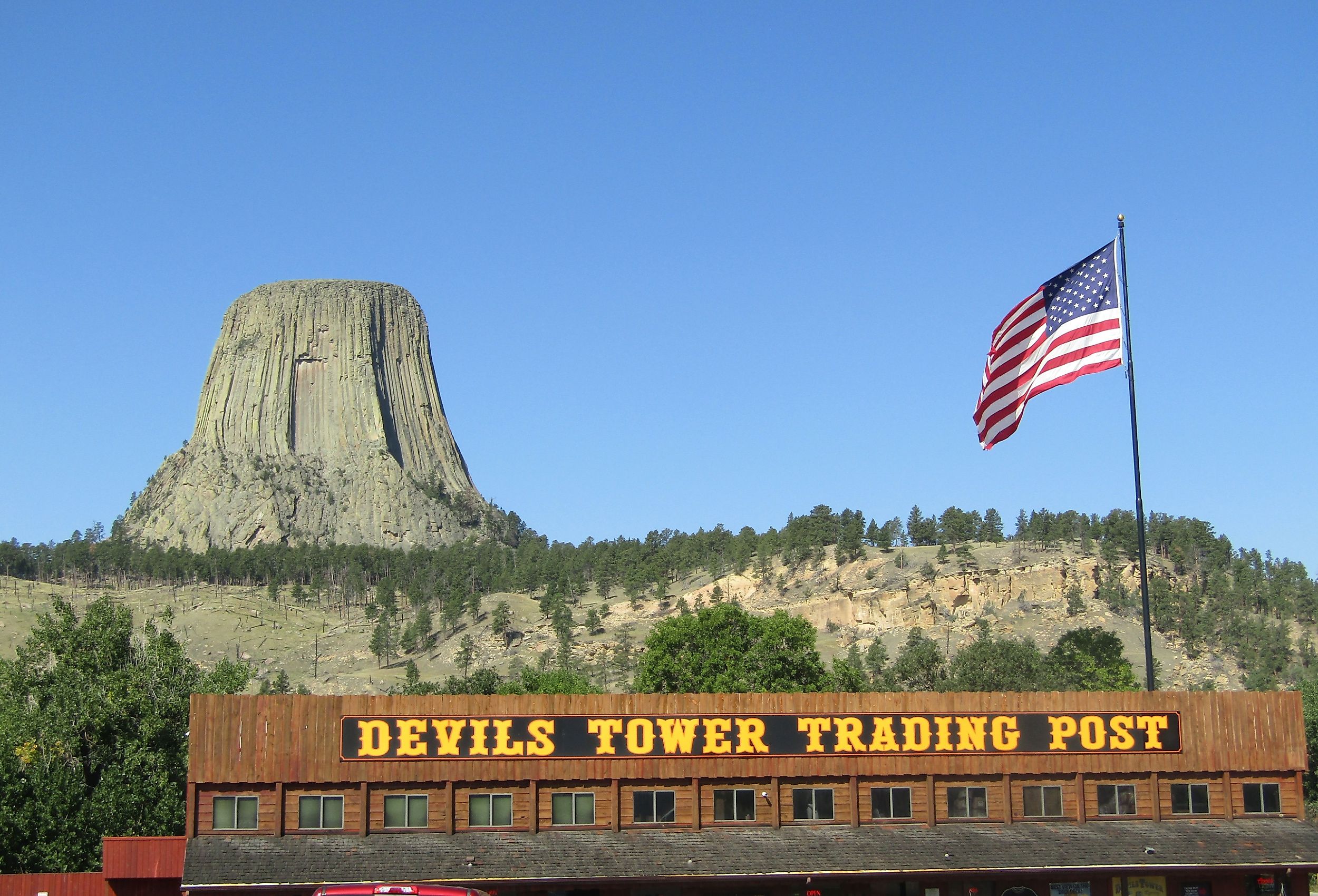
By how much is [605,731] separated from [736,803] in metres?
4.26

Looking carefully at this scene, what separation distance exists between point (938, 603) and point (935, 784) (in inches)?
5715

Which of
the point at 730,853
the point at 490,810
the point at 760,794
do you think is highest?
the point at 760,794

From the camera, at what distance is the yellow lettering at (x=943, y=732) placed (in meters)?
40.3

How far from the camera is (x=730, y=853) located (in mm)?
38125

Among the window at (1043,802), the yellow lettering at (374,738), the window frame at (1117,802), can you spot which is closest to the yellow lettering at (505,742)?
the yellow lettering at (374,738)

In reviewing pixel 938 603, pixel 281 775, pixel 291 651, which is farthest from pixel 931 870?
pixel 291 651

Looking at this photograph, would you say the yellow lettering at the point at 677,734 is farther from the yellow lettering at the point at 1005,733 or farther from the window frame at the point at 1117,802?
the window frame at the point at 1117,802

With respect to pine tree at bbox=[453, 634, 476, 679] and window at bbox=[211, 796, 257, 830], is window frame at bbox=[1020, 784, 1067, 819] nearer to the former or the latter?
window at bbox=[211, 796, 257, 830]

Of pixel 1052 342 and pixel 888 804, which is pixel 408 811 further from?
pixel 1052 342

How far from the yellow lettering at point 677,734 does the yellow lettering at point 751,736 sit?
4.06 feet

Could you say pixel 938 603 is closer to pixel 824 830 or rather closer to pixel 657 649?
pixel 657 649

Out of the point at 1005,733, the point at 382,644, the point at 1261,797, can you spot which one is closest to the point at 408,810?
the point at 1005,733

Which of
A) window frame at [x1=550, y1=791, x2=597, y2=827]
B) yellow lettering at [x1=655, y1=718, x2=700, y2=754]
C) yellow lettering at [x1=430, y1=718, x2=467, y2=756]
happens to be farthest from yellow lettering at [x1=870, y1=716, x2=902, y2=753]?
yellow lettering at [x1=430, y1=718, x2=467, y2=756]

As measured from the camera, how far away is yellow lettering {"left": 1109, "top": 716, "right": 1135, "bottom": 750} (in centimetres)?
4081
